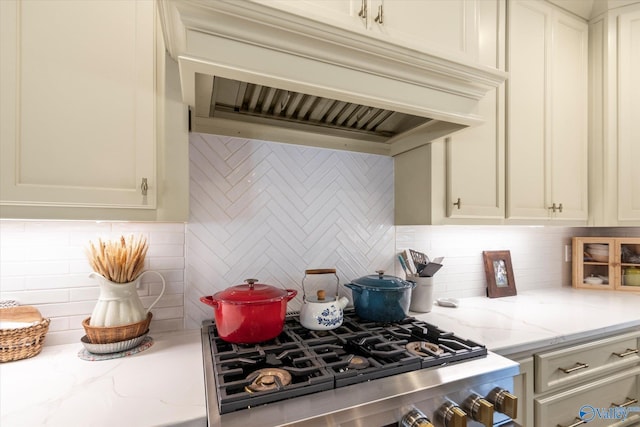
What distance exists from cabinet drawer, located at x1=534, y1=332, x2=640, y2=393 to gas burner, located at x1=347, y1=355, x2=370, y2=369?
753mm

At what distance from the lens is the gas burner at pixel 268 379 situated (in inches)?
31.9

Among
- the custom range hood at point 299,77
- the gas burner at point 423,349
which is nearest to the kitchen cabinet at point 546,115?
the custom range hood at point 299,77

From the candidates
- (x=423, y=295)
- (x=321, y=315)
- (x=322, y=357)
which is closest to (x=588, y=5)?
(x=423, y=295)

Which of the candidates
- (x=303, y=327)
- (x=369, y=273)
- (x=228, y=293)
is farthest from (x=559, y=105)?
(x=228, y=293)

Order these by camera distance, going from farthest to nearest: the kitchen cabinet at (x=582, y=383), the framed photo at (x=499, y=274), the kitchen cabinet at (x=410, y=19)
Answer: the framed photo at (x=499, y=274), the kitchen cabinet at (x=582, y=383), the kitchen cabinet at (x=410, y=19)

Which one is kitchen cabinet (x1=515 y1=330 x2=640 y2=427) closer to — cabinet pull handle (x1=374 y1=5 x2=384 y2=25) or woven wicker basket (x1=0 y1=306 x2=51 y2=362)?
cabinet pull handle (x1=374 y1=5 x2=384 y2=25)

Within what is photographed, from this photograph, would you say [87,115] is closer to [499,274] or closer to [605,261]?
[499,274]

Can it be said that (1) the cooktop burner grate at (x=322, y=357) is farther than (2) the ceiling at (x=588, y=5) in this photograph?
No

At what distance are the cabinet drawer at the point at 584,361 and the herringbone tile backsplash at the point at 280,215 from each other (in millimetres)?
781

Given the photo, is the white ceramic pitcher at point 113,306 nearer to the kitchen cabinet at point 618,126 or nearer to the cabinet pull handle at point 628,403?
the cabinet pull handle at point 628,403

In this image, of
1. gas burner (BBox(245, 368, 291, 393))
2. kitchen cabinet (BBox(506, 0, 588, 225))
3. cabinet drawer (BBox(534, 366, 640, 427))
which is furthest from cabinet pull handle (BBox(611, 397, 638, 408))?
gas burner (BBox(245, 368, 291, 393))

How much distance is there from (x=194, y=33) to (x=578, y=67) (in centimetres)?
226

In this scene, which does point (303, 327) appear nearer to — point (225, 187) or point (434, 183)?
point (225, 187)

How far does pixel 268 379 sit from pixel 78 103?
969 mm
